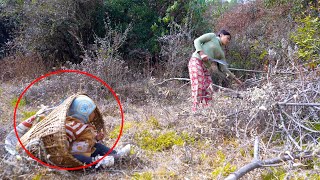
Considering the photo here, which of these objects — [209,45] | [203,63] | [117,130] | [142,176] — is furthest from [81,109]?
[209,45]

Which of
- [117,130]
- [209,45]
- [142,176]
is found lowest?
[142,176]

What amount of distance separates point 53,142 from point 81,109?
463 mm

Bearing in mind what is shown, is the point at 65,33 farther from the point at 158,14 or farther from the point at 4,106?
the point at 4,106

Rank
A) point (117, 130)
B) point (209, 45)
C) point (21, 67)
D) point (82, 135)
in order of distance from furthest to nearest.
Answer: point (21, 67)
point (209, 45)
point (117, 130)
point (82, 135)

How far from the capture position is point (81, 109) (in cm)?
345

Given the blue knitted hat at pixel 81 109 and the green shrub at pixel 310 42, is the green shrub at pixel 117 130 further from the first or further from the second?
the green shrub at pixel 310 42

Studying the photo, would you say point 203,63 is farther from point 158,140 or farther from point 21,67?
point 21,67

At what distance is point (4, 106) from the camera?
19.8ft

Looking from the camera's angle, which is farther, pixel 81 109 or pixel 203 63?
pixel 203 63

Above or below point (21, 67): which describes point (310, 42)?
below

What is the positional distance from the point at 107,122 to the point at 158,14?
4.90m

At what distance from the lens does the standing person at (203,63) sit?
16.8ft

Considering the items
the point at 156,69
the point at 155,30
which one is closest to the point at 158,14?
the point at 155,30

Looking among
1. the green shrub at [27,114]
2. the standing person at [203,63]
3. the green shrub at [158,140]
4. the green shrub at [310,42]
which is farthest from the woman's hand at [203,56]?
the green shrub at [27,114]
